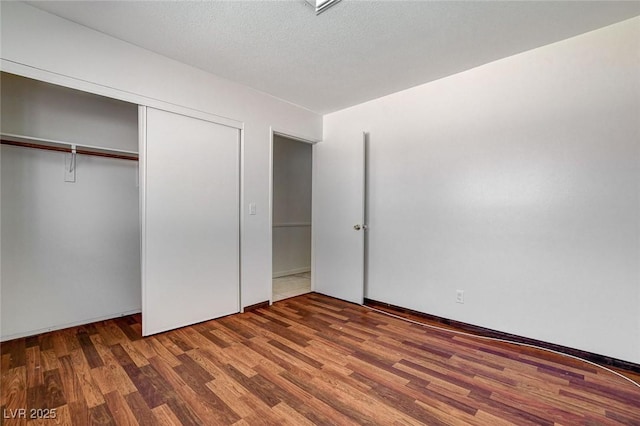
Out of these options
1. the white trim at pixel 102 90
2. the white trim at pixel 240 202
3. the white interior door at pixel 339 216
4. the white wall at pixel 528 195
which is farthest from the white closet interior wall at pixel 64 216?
the white wall at pixel 528 195

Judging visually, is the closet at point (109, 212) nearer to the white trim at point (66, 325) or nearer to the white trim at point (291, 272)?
the white trim at point (66, 325)

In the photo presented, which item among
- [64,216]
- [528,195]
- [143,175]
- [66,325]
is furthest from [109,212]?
A: [528,195]

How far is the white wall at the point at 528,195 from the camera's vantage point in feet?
6.72

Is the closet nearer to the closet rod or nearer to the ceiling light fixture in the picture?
the closet rod

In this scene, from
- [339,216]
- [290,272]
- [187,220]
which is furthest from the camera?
[290,272]

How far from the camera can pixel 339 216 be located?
370cm

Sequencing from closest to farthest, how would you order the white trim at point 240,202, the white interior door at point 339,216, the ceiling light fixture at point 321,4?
the ceiling light fixture at point 321,4, the white trim at point 240,202, the white interior door at point 339,216

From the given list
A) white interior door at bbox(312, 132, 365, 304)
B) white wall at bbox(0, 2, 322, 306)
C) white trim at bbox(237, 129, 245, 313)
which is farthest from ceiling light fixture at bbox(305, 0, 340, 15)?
white interior door at bbox(312, 132, 365, 304)

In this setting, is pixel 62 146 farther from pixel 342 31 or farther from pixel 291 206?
pixel 291 206

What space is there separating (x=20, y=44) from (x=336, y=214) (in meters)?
3.11

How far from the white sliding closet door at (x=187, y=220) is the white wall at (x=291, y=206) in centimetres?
184

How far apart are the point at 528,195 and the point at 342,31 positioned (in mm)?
2036

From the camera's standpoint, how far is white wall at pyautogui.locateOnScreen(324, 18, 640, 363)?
2.05 m

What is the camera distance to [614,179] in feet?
6.77
